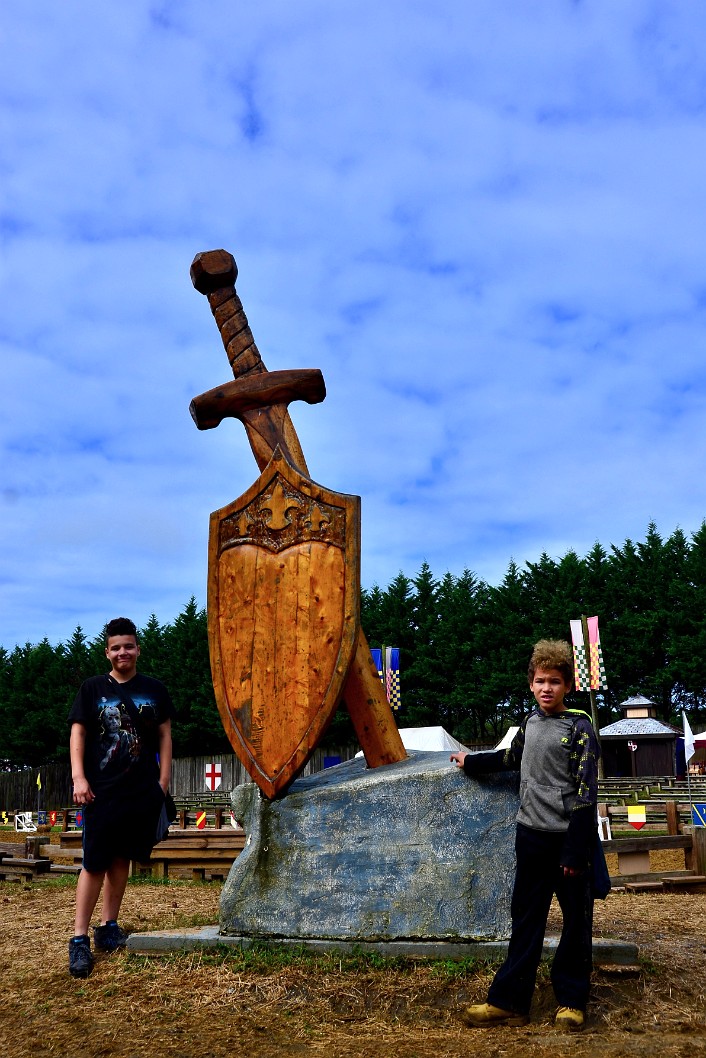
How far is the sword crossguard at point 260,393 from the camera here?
557 centimetres

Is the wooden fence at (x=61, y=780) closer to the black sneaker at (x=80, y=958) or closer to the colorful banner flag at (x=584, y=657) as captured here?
the colorful banner flag at (x=584, y=657)

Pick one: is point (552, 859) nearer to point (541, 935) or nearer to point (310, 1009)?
point (541, 935)

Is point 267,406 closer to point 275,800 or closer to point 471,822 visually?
point 275,800

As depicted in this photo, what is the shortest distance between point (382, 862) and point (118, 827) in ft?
4.65

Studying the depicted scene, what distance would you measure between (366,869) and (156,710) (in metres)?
1.46

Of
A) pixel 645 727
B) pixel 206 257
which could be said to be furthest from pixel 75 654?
pixel 206 257

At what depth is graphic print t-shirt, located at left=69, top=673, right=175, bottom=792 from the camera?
16.6 feet

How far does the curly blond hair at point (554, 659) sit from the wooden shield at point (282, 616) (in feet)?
3.77

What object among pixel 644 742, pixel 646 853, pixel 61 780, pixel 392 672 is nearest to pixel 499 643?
pixel 644 742

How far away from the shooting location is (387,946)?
4.65 metres

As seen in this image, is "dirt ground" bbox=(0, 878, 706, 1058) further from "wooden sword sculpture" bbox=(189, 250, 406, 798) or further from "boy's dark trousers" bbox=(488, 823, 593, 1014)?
"wooden sword sculpture" bbox=(189, 250, 406, 798)

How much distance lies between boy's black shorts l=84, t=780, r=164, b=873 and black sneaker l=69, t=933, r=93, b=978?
36 cm

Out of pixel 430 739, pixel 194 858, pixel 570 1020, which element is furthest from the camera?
pixel 430 739

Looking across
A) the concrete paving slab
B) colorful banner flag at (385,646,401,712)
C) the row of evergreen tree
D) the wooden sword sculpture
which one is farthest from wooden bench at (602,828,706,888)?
the row of evergreen tree
